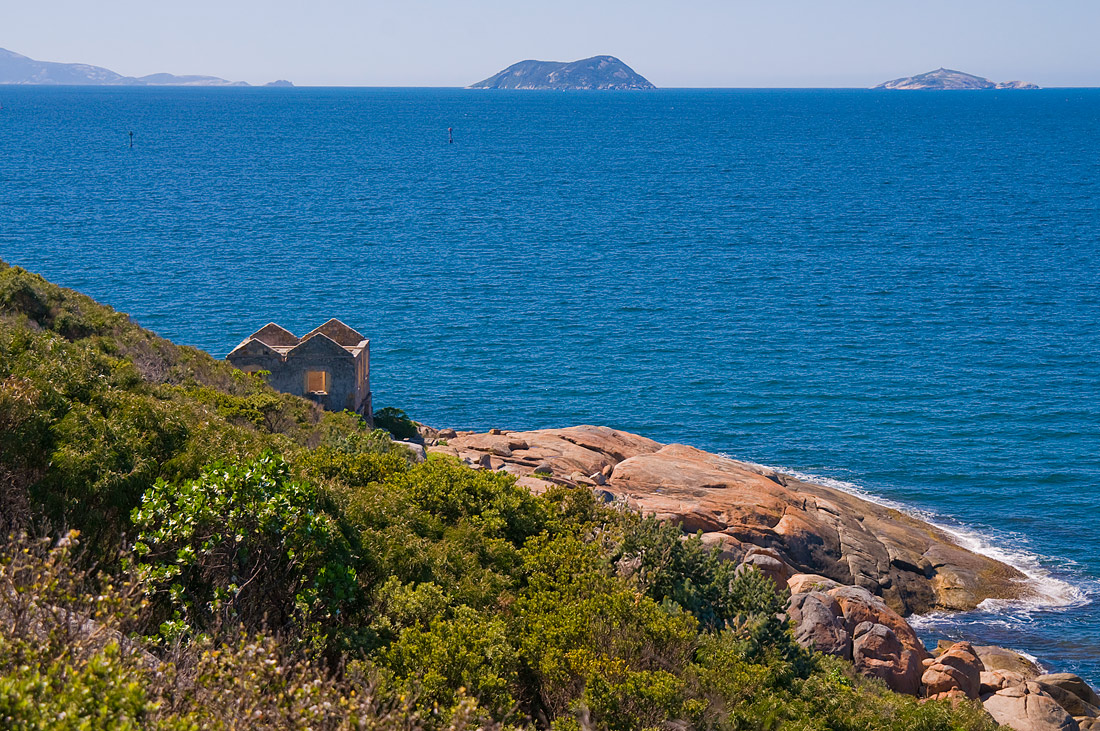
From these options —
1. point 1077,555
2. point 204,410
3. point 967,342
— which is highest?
point 204,410

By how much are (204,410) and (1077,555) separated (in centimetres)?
3417

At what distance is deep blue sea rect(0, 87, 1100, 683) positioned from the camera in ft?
153

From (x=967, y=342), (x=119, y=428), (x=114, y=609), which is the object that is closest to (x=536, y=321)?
(x=967, y=342)

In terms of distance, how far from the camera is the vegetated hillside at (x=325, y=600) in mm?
9969

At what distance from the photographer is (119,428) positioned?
17.1 m

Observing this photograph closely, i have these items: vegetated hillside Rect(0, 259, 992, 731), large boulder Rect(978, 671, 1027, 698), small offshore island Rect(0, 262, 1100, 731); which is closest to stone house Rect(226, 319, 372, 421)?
small offshore island Rect(0, 262, 1100, 731)

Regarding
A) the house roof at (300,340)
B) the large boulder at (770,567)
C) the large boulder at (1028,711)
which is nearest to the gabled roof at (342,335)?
the house roof at (300,340)

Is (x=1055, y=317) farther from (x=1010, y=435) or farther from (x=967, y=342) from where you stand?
(x=1010, y=435)

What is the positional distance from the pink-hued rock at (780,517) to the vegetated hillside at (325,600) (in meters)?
12.2

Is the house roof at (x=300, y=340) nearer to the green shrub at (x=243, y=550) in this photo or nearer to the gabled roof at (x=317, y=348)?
the gabled roof at (x=317, y=348)

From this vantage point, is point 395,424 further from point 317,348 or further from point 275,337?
point 275,337

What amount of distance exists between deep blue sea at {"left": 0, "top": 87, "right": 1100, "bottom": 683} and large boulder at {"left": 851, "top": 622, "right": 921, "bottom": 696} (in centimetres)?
905

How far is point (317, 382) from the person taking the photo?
124ft

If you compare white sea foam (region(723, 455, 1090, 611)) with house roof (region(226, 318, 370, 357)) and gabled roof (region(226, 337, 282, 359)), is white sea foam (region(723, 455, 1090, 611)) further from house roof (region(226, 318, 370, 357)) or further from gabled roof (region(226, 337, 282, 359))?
gabled roof (region(226, 337, 282, 359))
